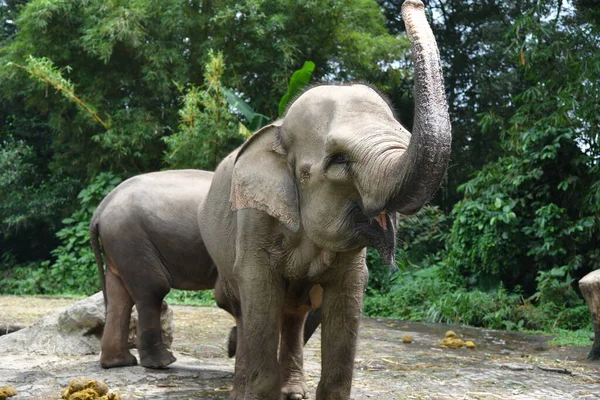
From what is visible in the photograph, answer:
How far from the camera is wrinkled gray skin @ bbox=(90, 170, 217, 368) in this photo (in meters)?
5.57

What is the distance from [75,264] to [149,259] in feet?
34.3

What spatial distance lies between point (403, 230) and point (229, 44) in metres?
5.01

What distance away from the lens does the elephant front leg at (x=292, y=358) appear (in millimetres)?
4602

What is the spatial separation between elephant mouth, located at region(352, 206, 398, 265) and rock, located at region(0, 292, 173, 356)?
349cm

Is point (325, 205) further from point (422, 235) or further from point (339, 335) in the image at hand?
point (422, 235)

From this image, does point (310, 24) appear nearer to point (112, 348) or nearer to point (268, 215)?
point (112, 348)

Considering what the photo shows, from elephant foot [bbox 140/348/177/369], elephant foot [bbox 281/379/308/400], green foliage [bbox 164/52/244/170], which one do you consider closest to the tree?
green foliage [bbox 164/52/244/170]

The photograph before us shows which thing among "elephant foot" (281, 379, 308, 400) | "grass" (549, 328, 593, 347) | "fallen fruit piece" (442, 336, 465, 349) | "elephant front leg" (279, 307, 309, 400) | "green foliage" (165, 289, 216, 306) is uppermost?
"elephant front leg" (279, 307, 309, 400)

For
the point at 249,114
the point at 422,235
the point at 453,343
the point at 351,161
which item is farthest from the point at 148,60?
the point at 351,161

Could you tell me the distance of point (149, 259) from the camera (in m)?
5.64

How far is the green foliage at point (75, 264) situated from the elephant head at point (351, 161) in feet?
39.4

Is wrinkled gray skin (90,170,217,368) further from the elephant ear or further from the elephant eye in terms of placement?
the elephant eye

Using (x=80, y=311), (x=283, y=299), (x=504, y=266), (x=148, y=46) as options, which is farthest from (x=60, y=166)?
(x=283, y=299)

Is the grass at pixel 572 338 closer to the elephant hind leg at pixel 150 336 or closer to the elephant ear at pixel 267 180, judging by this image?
the elephant hind leg at pixel 150 336
